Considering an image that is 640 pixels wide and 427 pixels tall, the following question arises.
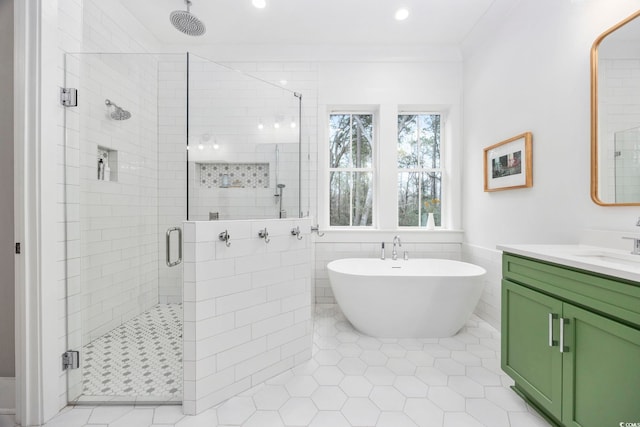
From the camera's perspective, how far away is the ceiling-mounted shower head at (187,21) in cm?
231

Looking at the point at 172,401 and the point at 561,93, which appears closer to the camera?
the point at 172,401

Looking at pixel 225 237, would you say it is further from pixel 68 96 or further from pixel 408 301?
pixel 408 301

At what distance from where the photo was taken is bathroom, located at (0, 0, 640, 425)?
1464mm

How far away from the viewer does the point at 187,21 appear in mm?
2383

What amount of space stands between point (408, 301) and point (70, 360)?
2.22m

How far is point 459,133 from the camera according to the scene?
125 inches

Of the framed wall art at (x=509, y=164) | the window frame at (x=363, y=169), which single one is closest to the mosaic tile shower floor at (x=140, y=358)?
the window frame at (x=363, y=169)

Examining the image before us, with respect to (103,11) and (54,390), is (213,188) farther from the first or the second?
(103,11)

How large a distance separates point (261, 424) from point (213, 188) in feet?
4.41

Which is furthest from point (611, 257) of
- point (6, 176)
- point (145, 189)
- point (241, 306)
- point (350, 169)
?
point (6, 176)

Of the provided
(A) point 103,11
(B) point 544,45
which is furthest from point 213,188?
(B) point 544,45

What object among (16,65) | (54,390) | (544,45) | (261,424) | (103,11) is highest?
(103,11)

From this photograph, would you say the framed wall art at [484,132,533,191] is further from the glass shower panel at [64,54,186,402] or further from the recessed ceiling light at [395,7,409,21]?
the glass shower panel at [64,54,186,402]

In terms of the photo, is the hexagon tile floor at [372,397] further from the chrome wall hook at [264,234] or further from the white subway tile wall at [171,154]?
the chrome wall hook at [264,234]
